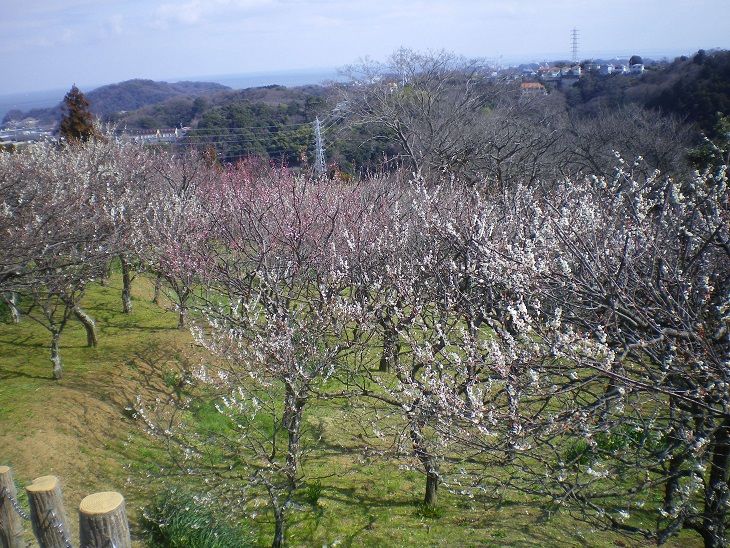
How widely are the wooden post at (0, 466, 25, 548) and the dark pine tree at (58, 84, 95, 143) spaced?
2347 cm

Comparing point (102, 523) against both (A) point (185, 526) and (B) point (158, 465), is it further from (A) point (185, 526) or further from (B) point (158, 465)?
(B) point (158, 465)

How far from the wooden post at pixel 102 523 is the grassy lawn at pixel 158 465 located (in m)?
3.19

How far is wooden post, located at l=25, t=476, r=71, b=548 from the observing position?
2629 mm

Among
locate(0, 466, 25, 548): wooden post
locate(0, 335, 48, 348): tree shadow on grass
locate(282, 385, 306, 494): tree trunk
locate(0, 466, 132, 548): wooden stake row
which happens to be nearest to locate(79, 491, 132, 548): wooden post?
locate(0, 466, 132, 548): wooden stake row

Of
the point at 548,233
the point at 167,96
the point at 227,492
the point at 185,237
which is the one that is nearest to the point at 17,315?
the point at 185,237

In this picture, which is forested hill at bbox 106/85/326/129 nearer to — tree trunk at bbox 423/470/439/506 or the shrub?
the shrub

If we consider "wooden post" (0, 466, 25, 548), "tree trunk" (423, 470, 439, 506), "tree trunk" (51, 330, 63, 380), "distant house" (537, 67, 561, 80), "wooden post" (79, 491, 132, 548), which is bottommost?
"tree trunk" (423, 470, 439, 506)

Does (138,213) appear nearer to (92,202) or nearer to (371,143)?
(92,202)

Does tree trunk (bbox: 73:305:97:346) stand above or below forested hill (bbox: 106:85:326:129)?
below

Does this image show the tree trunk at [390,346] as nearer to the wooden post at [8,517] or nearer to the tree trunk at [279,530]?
the tree trunk at [279,530]

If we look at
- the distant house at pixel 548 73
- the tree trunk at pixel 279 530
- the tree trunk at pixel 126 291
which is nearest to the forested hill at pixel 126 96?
the distant house at pixel 548 73

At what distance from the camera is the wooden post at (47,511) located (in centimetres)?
263

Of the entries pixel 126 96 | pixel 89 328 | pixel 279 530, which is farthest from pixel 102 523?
pixel 126 96

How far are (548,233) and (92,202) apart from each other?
27.8 ft
